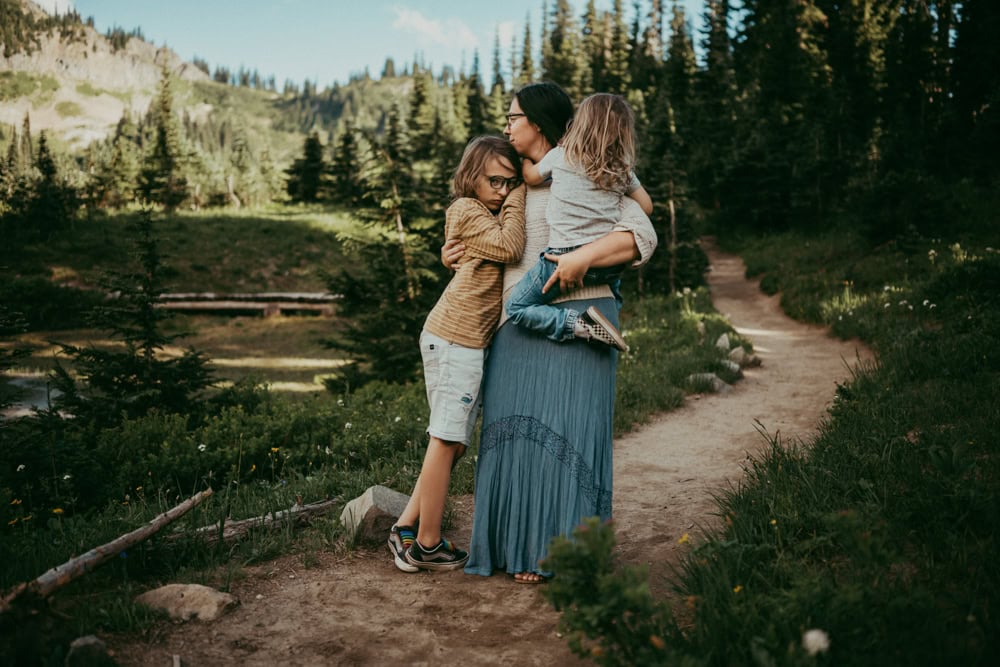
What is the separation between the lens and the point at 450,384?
3.55 m

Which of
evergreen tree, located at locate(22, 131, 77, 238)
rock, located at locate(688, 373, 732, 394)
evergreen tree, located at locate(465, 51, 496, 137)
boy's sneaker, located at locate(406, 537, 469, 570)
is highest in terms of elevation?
evergreen tree, located at locate(465, 51, 496, 137)

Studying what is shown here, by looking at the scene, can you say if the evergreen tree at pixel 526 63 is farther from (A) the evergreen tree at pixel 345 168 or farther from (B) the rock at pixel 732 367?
(B) the rock at pixel 732 367

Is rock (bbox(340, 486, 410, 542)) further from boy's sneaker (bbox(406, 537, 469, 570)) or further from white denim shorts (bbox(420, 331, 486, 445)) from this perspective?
white denim shorts (bbox(420, 331, 486, 445))


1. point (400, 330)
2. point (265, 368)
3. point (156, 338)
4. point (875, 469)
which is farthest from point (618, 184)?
point (265, 368)

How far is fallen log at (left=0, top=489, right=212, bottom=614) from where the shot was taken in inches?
97.4

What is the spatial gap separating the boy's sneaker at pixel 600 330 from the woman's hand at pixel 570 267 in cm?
19

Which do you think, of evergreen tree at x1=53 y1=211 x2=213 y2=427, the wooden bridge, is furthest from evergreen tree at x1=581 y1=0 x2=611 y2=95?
evergreen tree at x1=53 y1=211 x2=213 y2=427

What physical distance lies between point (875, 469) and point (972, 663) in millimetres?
1862

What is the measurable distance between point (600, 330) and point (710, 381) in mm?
6210

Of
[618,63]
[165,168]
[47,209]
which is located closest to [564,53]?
[618,63]

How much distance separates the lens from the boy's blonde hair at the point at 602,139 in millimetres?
3246

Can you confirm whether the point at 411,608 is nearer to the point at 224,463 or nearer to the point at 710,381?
the point at 224,463

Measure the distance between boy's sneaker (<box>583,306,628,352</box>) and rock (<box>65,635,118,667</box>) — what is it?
248cm

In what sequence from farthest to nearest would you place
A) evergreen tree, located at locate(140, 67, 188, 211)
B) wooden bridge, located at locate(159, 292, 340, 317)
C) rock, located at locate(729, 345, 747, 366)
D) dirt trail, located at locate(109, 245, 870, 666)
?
evergreen tree, located at locate(140, 67, 188, 211) < wooden bridge, located at locate(159, 292, 340, 317) < rock, located at locate(729, 345, 747, 366) < dirt trail, located at locate(109, 245, 870, 666)
